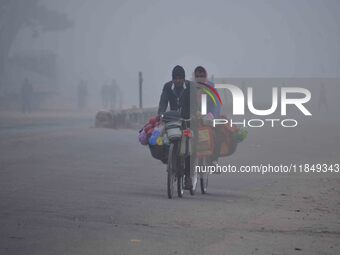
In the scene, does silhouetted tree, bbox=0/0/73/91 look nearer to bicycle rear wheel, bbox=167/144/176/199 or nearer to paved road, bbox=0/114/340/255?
paved road, bbox=0/114/340/255

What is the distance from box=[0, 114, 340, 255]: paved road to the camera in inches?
314

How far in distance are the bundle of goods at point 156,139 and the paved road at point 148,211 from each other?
67cm

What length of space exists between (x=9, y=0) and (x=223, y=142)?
205 feet

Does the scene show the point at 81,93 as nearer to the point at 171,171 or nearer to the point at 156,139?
the point at 156,139

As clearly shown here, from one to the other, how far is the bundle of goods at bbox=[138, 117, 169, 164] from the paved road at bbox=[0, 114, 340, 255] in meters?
0.67

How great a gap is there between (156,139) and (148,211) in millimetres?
1686

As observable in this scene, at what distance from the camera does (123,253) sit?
7535 mm

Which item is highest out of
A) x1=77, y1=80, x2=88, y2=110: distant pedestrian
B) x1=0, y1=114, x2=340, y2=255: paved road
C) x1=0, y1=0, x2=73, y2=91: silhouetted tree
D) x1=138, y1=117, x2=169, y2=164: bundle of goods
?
x1=0, y1=0, x2=73, y2=91: silhouetted tree

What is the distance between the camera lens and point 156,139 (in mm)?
11750

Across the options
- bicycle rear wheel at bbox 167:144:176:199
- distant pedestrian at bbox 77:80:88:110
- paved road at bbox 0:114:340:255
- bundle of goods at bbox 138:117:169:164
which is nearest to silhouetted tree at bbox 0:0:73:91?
distant pedestrian at bbox 77:80:88:110

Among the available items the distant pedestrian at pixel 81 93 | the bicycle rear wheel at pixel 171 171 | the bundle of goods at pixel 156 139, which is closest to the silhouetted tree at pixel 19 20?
the distant pedestrian at pixel 81 93

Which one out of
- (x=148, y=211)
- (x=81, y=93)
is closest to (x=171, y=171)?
(x=148, y=211)

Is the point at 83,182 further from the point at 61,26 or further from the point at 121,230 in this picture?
the point at 61,26

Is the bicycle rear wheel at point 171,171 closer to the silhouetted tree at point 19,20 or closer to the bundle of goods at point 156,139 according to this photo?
the bundle of goods at point 156,139
